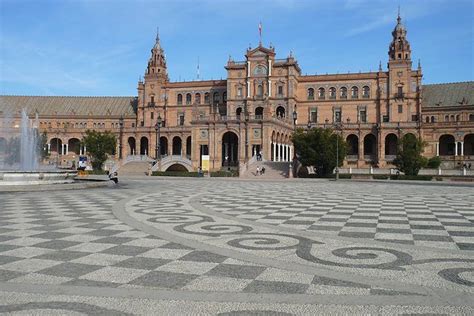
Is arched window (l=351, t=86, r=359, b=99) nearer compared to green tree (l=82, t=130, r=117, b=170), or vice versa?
green tree (l=82, t=130, r=117, b=170)

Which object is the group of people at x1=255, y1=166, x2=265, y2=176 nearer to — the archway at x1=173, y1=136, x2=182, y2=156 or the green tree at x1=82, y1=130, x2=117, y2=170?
the green tree at x1=82, y1=130, x2=117, y2=170

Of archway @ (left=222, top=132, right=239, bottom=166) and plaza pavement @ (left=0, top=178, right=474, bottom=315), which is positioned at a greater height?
archway @ (left=222, top=132, right=239, bottom=166)

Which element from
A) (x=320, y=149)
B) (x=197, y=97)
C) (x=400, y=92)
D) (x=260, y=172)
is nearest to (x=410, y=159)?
(x=320, y=149)

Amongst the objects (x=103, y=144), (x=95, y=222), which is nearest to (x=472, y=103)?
(x=103, y=144)

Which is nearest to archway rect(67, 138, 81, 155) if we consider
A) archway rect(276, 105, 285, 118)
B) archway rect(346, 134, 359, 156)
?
archway rect(276, 105, 285, 118)

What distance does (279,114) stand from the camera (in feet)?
292

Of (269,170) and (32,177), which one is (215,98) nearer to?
(269,170)

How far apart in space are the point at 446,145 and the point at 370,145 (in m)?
14.0

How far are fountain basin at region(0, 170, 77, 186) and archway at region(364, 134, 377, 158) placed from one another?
6750 cm

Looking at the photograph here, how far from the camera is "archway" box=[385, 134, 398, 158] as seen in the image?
8593cm

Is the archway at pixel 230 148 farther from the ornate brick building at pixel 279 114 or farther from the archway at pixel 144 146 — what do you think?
the archway at pixel 144 146

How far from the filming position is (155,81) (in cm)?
10181

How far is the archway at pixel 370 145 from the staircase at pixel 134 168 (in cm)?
4310

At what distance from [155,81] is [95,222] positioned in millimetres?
92561
